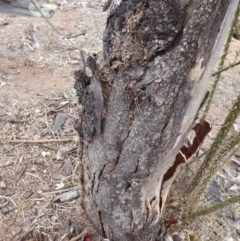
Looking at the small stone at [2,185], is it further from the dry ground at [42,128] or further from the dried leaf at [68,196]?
the dried leaf at [68,196]

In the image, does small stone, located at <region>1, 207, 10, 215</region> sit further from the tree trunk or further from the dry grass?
the tree trunk

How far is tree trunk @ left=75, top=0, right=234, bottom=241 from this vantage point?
0.91 metres

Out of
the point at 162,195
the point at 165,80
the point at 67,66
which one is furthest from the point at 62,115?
the point at 165,80

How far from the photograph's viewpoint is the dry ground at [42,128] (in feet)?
4.94

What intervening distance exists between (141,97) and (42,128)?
0.95 m

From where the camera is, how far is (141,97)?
3.36 ft

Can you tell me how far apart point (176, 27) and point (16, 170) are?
1.04 meters

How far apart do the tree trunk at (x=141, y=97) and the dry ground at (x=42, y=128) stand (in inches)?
11.6

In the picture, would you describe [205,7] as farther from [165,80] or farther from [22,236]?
[22,236]

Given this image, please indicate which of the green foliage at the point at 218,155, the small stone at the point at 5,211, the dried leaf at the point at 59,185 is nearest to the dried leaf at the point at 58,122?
the dried leaf at the point at 59,185

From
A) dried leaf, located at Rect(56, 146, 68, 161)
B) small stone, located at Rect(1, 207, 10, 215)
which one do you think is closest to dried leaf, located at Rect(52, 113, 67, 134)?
dried leaf, located at Rect(56, 146, 68, 161)

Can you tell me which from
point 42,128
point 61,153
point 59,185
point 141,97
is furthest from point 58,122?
point 141,97

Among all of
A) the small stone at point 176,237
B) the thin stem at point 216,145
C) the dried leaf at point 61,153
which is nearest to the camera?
the thin stem at point 216,145

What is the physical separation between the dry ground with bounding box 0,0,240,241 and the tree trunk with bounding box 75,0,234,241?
0.96ft
